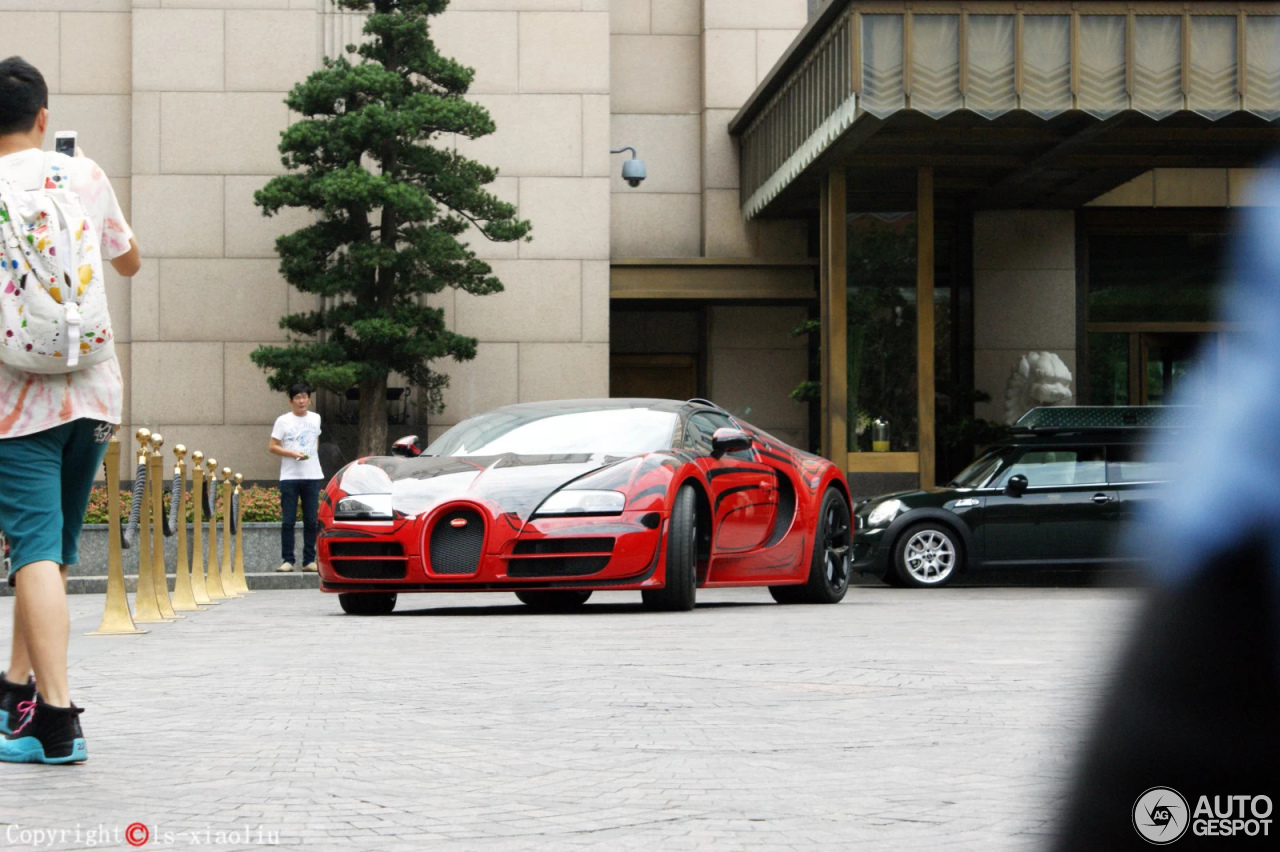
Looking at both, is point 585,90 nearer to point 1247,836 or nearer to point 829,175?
point 829,175

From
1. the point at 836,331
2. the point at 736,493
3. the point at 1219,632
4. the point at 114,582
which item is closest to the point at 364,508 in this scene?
the point at 114,582

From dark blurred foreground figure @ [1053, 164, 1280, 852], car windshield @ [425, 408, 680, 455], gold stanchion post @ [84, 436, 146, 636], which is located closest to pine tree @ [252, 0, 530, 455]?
car windshield @ [425, 408, 680, 455]

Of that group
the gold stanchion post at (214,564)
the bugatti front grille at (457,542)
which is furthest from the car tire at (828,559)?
the gold stanchion post at (214,564)

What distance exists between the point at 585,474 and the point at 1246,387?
9.03 meters

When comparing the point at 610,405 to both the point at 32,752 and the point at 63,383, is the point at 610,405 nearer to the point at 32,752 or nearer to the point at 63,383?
the point at 63,383

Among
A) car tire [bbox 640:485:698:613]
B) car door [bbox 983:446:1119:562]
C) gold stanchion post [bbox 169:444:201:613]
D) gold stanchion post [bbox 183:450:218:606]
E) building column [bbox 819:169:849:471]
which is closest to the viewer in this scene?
car tire [bbox 640:485:698:613]

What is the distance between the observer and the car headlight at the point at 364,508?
9812 millimetres

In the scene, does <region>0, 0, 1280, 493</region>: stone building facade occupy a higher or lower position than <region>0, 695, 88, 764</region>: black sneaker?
higher

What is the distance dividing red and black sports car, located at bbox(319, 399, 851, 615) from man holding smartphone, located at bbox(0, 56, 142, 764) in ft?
16.5

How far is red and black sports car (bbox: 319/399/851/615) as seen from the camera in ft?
31.5

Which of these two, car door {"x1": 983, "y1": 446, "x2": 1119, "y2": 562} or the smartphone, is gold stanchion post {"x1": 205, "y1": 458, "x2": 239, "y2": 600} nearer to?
car door {"x1": 983, "y1": 446, "x2": 1119, "y2": 562}

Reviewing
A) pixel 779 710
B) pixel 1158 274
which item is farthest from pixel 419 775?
pixel 1158 274

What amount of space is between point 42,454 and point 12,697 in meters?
0.65

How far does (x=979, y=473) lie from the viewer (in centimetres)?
1608
